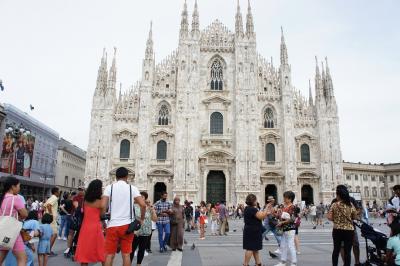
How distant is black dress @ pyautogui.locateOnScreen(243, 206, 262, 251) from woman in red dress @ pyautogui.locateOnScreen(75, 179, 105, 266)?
298cm

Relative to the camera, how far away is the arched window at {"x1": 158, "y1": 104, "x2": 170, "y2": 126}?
34781mm

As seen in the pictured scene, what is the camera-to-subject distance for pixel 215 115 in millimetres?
35344

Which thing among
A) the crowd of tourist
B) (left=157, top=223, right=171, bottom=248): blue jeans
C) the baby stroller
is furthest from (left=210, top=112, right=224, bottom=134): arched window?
the baby stroller

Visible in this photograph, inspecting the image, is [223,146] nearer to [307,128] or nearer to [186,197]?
[186,197]

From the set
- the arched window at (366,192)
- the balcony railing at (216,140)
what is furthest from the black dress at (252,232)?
the arched window at (366,192)

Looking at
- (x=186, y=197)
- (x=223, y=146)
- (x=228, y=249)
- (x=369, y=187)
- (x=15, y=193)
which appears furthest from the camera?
(x=369, y=187)

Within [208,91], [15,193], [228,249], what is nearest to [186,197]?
[208,91]

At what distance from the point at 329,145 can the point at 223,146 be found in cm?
1069

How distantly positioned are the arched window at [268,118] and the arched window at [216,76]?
5584mm

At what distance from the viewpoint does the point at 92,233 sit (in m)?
4.98

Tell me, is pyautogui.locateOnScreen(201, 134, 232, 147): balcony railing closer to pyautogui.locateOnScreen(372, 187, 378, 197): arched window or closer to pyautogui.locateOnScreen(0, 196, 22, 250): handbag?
pyautogui.locateOnScreen(0, 196, 22, 250): handbag

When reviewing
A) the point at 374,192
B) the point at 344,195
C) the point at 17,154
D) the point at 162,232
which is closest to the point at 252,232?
the point at 344,195

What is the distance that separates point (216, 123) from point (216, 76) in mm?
5285

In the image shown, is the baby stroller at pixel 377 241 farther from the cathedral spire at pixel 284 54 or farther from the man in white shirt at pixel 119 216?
the cathedral spire at pixel 284 54
